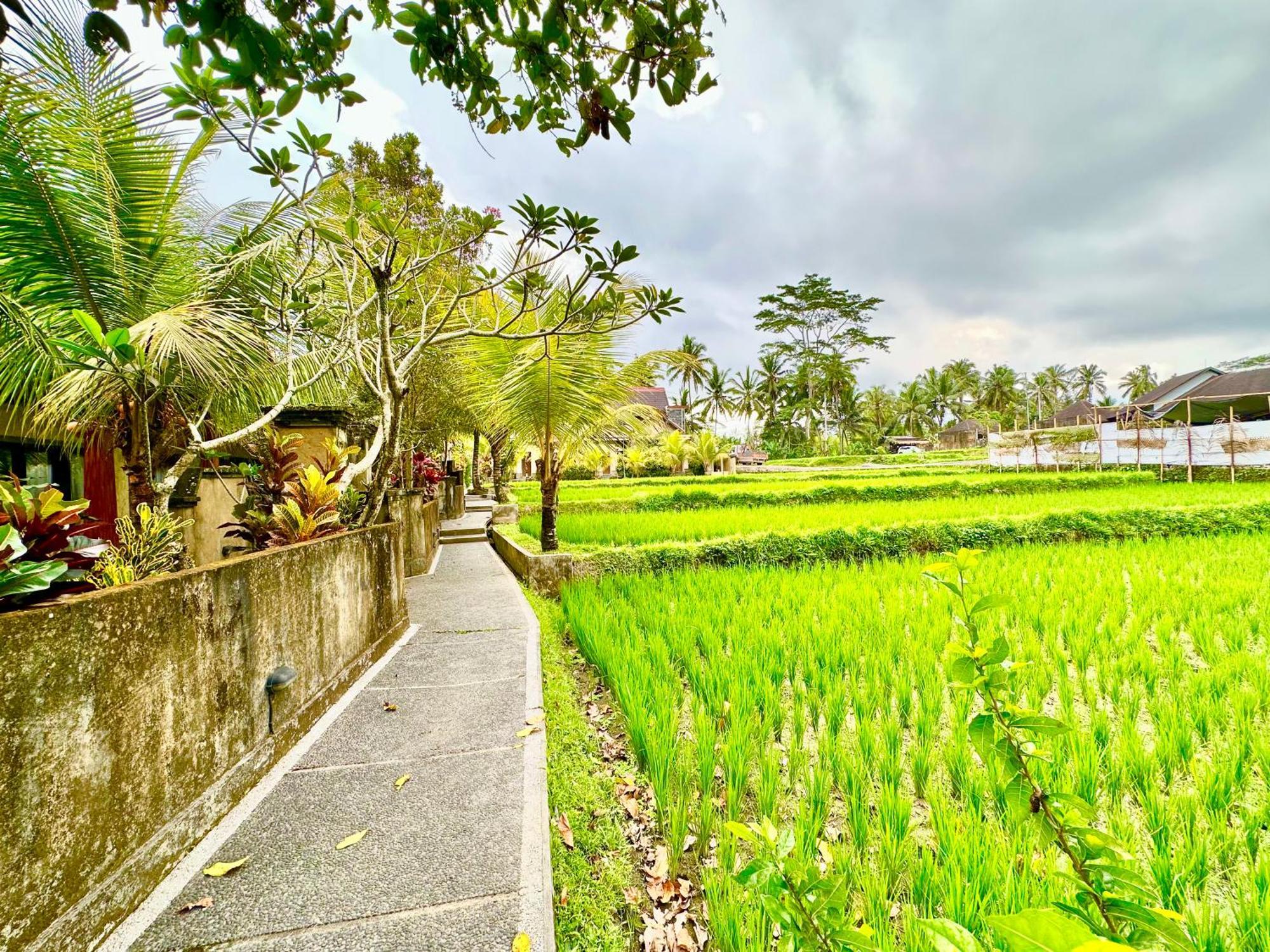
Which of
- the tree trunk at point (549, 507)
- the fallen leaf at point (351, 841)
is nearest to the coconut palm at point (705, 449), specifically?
the tree trunk at point (549, 507)

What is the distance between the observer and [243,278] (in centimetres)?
345

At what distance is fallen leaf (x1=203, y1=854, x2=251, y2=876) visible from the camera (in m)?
1.75

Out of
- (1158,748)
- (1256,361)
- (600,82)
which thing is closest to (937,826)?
(1158,748)

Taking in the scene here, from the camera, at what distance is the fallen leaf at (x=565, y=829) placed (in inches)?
77.7

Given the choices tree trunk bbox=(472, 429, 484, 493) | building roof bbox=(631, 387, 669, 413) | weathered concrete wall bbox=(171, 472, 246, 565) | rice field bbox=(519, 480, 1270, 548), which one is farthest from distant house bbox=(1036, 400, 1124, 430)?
weathered concrete wall bbox=(171, 472, 246, 565)

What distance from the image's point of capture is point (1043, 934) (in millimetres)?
500

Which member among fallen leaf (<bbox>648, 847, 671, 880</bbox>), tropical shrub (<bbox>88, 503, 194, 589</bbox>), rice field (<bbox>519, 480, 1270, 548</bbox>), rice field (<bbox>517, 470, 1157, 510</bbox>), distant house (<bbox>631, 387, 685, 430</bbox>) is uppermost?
distant house (<bbox>631, 387, 685, 430</bbox>)

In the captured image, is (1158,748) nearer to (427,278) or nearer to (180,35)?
(180,35)

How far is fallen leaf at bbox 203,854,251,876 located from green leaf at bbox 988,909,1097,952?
90.9 inches

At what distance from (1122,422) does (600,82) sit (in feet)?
73.0

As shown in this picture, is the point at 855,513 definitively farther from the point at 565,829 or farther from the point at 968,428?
the point at 968,428

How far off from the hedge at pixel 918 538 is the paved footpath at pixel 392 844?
123 inches

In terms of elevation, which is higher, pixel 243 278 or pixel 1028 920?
pixel 243 278

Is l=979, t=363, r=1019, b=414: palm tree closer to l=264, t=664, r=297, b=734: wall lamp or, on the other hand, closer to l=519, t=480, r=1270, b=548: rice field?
l=519, t=480, r=1270, b=548: rice field
